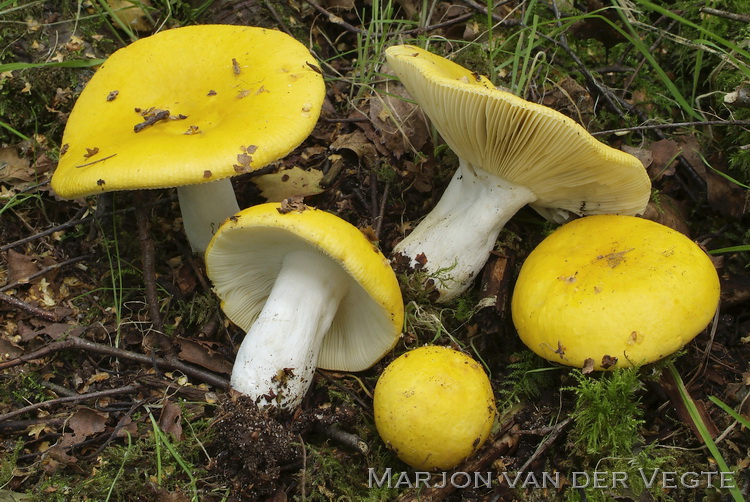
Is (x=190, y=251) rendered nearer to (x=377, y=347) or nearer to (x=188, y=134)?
(x=188, y=134)

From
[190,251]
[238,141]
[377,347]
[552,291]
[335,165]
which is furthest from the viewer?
[335,165]

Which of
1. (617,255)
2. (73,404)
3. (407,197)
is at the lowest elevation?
Answer: (73,404)

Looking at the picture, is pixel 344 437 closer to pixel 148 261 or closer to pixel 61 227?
pixel 148 261

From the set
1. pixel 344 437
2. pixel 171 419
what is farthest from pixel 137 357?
pixel 344 437

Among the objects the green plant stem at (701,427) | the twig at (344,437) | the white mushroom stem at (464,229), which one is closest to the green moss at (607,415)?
the green plant stem at (701,427)

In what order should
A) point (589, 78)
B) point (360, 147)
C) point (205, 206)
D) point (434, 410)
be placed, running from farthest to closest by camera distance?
point (360, 147)
point (589, 78)
point (205, 206)
point (434, 410)

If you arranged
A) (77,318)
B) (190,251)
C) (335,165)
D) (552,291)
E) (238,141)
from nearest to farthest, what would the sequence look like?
(238,141) → (552,291) → (77,318) → (190,251) → (335,165)

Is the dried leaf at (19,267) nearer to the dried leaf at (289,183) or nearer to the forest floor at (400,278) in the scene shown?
the forest floor at (400,278)

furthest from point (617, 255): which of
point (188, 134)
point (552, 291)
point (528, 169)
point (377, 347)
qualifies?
point (188, 134)
